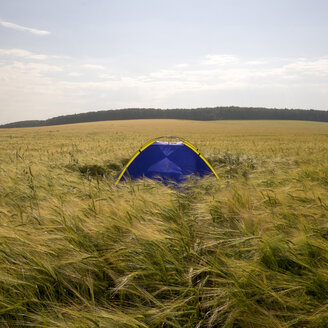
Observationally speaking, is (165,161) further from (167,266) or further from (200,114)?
(200,114)

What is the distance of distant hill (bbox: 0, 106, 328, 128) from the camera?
93.6 meters

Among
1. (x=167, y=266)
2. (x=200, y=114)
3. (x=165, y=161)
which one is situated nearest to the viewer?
(x=167, y=266)

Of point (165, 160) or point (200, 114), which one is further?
point (200, 114)

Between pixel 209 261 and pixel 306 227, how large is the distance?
796mm

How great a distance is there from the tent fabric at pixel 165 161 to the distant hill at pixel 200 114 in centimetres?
8843

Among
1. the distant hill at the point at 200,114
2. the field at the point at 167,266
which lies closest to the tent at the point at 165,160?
the field at the point at 167,266

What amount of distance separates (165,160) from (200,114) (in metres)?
92.9

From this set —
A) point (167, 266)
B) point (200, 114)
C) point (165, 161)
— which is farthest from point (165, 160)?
point (200, 114)

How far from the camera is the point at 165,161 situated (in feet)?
18.8

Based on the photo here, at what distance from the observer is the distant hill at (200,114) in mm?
93625

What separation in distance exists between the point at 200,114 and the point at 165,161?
92909mm

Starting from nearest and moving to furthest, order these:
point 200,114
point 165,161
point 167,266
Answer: point 167,266 → point 165,161 → point 200,114

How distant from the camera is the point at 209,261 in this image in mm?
1931

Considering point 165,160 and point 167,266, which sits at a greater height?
point 165,160
